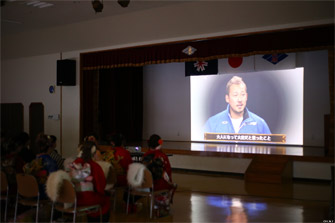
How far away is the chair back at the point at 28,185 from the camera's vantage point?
3.99 m

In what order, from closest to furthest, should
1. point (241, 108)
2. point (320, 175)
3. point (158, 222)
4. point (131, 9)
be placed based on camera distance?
point (158, 222) < point (320, 175) < point (131, 9) < point (241, 108)

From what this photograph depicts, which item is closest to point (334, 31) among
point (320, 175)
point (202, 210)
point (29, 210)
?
point (320, 175)

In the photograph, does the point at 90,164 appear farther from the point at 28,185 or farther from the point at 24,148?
the point at 24,148

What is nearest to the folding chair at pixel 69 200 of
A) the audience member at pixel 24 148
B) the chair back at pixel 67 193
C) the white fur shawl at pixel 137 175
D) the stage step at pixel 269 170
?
the chair back at pixel 67 193

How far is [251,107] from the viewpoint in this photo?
10672mm

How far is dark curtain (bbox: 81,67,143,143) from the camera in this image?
10.1 meters

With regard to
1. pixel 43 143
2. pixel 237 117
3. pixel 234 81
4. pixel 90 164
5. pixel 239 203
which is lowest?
pixel 239 203

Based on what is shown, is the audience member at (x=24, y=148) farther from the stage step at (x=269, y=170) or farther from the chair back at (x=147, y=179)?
the stage step at (x=269, y=170)

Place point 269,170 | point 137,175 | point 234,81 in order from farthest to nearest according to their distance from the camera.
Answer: point 234,81
point 269,170
point 137,175

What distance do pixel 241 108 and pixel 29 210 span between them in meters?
7.20

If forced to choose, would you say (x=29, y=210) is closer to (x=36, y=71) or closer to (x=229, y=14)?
(x=229, y=14)

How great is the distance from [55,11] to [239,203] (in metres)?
6.31

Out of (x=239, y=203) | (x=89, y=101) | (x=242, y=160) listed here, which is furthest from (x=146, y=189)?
(x=89, y=101)

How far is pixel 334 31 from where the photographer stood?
6.52 metres
